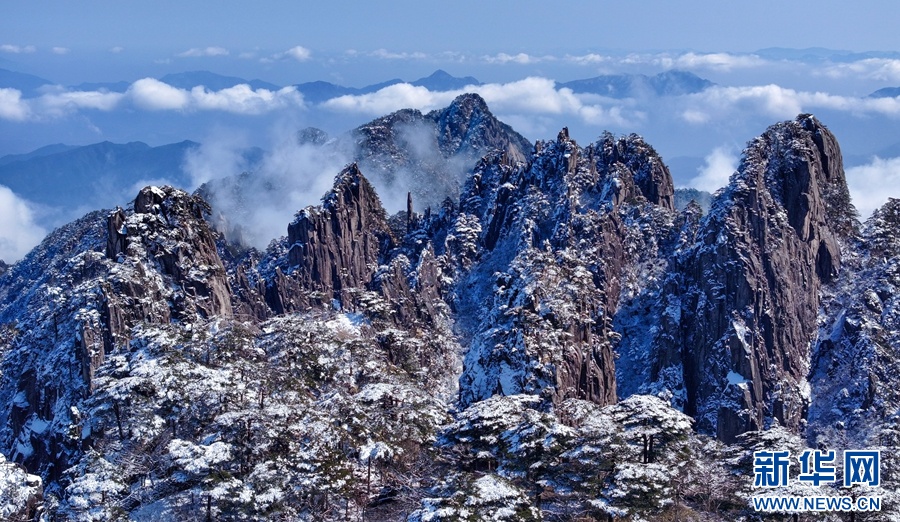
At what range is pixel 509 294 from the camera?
78.2 meters

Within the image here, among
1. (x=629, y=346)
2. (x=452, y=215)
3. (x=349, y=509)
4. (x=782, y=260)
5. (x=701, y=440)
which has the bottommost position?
(x=349, y=509)

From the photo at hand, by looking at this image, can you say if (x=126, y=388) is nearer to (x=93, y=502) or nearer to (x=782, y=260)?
(x=93, y=502)

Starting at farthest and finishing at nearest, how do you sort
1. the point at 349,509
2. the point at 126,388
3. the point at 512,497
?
the point at 126,388
the point at 349,509
the point at 512,497

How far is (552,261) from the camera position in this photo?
85062mm

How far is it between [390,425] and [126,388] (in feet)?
53.2

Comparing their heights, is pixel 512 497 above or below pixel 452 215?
below

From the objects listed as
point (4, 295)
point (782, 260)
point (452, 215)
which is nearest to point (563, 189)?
point (452, 215)

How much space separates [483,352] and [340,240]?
68.8 m

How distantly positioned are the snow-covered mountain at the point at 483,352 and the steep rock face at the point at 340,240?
484mm

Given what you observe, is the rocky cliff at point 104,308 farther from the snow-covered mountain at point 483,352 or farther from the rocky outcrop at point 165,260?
the snow-covered mountain at point 483,352

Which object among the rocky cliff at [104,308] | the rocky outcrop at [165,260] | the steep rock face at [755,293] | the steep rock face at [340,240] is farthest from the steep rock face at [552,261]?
the rocky cliff at [104,308]

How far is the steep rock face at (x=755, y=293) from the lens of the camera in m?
93.6

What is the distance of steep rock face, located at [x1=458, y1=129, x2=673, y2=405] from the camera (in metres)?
69.8

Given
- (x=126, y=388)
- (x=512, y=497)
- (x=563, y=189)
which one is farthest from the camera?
(x=563, y=189)
